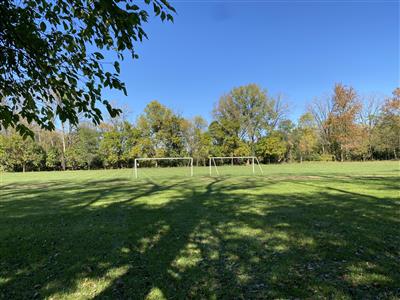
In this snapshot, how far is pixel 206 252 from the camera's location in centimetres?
495

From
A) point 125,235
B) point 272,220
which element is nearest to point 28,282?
point 125,235

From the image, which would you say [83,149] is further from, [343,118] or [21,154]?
[343,118]

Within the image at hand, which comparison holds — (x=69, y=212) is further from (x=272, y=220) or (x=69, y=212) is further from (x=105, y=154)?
(x=105, y=154)

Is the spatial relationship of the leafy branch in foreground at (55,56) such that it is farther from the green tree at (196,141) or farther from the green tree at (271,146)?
the green tree at (271,146)

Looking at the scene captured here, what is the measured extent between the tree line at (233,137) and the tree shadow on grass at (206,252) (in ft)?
153

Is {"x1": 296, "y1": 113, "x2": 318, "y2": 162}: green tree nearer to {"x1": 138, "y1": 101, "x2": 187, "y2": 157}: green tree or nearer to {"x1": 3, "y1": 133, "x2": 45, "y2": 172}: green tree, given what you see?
{"x1": 138, "y1": 101, "x2": 187, "y2": 157}: green tree

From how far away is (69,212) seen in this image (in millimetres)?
8922

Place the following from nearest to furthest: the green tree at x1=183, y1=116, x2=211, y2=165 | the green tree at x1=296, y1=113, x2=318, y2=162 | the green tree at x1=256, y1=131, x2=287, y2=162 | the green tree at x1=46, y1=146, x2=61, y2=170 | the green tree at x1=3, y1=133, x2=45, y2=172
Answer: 1. the green tree at x1=3, y1=133, x2=45, y2=172
2. the green tree at x1=46, y1=146, x2=61, y2=170
3. the green tree at x1=183, y1=116, x2=211, y2=165
4. the green tree at x1=256, y1=131, x2=287, y2=162
5. the green tree at x1=296, y1=113, x2=318, y2=162

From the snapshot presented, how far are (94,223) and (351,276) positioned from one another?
5815 millimetres

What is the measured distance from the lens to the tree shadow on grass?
3670 mm

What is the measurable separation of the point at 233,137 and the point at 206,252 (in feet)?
173

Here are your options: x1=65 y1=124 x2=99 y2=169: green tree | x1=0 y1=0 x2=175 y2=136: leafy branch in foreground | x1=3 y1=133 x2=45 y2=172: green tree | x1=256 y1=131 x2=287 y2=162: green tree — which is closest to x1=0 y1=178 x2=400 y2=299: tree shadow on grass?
x1=0 y1=0 x2=175 y2=136: leafy branch in foreground

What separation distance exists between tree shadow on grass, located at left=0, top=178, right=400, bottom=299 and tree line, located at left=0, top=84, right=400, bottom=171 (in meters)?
46.7

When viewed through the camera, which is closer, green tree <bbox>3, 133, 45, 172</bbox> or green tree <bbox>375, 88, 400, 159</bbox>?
green tree <bbox>3, 133, 45, 172</bbox>
